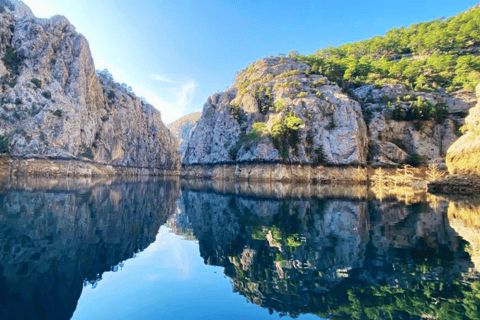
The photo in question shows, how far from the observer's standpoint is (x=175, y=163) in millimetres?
127750

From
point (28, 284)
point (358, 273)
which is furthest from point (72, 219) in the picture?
point (358, 273)

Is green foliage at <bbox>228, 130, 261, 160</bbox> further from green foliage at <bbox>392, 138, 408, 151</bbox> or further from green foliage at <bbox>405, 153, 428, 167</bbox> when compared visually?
green foliage at <bbox>405, 153, 428, 167</bbox>

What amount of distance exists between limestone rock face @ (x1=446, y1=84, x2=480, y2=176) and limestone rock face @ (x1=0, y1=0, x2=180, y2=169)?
85588mm

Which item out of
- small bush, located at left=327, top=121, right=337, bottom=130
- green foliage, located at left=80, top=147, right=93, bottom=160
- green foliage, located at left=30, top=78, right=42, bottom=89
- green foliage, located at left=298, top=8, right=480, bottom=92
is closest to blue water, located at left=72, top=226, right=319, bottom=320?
small bush, located at left=327, top=121, right=337, bottom=130

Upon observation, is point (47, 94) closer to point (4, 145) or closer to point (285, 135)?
point (4, 145)

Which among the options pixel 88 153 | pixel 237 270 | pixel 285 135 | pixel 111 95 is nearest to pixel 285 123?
pixel 285 135

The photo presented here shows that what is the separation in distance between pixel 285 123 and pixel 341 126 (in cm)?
1520

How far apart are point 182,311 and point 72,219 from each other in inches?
517

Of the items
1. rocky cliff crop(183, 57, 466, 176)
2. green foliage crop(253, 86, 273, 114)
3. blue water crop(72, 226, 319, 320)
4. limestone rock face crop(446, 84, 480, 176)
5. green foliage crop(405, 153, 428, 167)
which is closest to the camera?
blue water crop(72, 226, 319, 320)

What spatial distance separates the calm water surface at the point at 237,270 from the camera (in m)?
6.01

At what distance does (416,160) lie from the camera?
60125mm

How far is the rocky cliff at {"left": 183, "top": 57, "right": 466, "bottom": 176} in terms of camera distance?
61938 mm

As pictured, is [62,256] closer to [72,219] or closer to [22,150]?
[72,219]

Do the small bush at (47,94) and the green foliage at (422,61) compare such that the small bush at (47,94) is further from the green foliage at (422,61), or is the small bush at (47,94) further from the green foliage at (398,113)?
the green foliage at (398,113)
